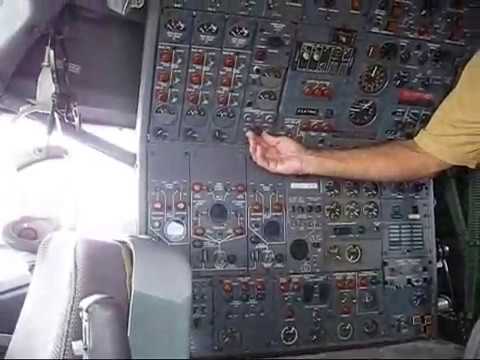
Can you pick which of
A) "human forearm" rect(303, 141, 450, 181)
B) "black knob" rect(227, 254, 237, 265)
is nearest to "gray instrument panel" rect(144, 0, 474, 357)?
"black knob" rect(227, 254, 237, 265)

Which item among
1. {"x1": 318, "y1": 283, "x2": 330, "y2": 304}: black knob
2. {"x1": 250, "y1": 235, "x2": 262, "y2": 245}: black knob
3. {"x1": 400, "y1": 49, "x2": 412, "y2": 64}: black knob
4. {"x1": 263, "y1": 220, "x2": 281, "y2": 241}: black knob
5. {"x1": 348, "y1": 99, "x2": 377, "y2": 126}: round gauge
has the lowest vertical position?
{"x1": 318, "y1": 283, "x2": 330, "y2": 304}: black knob

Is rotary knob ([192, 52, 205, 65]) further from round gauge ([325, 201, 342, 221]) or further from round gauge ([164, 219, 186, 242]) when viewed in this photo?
round gauge ([325, 201, 342, 221])

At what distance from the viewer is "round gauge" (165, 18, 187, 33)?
2.58 metres

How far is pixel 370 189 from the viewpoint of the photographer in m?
3.08

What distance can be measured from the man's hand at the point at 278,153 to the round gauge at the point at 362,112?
0.33 meters

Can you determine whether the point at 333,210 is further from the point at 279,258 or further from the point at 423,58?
the point at 423,58

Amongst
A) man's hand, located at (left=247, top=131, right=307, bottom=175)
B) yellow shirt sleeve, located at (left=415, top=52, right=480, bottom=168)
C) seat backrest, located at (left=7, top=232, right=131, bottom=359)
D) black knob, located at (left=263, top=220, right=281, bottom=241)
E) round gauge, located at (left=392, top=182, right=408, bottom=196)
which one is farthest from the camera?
round gauge, located at (left=392, top=182, right=408, bottom=196)

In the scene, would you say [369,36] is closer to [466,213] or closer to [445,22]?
[445,22]

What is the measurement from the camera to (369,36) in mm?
2846

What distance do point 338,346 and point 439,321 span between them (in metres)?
0.53

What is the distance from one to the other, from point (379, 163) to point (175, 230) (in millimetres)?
751

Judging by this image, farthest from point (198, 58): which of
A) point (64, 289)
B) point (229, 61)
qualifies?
point (64, 289)

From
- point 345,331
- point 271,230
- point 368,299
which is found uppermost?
point 271,230

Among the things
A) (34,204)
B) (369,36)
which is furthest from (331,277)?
(34,204)
